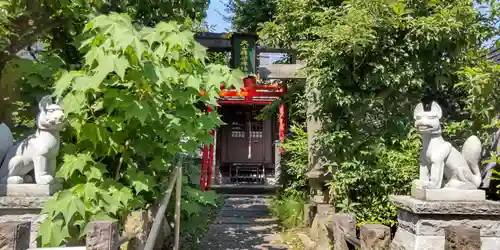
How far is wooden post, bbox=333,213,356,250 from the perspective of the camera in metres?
2.94

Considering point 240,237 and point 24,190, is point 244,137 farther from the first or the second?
point 24,190

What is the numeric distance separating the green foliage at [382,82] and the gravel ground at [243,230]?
1390 mm

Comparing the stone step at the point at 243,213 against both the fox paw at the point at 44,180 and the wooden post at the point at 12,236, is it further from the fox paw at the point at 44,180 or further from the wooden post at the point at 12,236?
the wooden post at the point at 12,236

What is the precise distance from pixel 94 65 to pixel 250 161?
979cm

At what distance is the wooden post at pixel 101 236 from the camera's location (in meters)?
2.01

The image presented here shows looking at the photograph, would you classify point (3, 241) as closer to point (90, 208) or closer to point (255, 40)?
point (90, 208)

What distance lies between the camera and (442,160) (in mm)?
3275

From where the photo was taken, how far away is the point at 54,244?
2758 millimetres

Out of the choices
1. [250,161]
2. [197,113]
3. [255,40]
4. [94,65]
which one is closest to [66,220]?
[94,65]

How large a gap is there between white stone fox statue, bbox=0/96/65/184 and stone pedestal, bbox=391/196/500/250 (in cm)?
299

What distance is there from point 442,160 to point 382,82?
6.66 feet

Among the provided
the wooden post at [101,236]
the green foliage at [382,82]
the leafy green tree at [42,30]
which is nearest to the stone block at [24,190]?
the leafy green tree at [42,30]

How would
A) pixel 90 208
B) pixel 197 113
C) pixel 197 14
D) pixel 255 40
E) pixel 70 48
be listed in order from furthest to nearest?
pixel 255 40 < pixel 197 14 < pixel 70 48 < pixel 197 113 < pixel 90 208

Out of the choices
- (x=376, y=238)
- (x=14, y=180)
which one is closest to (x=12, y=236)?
(x=14, y=180)
